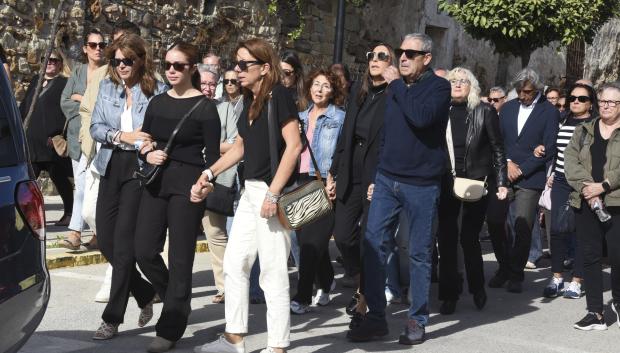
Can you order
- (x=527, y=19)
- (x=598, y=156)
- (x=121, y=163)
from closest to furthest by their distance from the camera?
1. (x=121, y=163)
2. (x=598, y=156)
3. (x=527, y=19)

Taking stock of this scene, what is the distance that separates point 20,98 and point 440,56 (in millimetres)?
11997

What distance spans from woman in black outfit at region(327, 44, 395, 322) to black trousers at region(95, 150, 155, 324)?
1614 millimetres

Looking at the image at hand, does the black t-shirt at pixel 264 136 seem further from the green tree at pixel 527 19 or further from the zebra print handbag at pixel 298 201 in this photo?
the green tree at pixel 527 19

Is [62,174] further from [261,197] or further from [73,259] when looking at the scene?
[261,197]

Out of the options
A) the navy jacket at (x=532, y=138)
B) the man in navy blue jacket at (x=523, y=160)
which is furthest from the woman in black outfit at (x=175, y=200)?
the navy jacket at (x=532, y=138)

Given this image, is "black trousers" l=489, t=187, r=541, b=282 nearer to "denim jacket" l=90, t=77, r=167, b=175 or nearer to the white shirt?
the white shirt

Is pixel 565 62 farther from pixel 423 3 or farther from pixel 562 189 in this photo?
pixel 562 189

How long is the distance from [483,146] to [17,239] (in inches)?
203

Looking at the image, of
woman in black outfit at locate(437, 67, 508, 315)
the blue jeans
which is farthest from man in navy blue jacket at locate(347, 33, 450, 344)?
woman in black outfit at locate(437, 67, 508, 315)

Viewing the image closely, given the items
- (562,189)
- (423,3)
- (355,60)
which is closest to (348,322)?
(562,189)

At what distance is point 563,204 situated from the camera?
32.9ft

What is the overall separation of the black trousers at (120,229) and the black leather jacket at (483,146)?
293 cm

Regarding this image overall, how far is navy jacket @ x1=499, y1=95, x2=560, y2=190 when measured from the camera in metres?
10.3

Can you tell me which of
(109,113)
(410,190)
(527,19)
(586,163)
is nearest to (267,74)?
(410,190)
